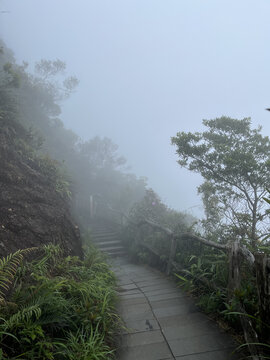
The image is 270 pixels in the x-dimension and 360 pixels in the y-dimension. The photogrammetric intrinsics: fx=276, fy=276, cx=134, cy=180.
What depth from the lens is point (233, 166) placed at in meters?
6.89

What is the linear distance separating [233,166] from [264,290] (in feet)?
15.7

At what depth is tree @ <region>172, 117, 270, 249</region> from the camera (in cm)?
664

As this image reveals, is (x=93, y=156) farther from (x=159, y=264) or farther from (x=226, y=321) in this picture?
(x=226, y=321)

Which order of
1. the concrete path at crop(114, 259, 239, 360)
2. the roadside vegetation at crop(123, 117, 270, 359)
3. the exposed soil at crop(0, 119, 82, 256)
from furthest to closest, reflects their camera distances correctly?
the exposed soil at crop(0, 119, 82, 256) < the roadside vegetation at crop(123, 117, 270, 359) < the concrete path at crop(114, 259, 239, 360)

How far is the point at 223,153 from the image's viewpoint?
7270mm

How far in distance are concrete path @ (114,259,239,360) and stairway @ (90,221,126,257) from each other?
4.58 metres

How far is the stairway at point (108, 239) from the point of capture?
10.4 meters

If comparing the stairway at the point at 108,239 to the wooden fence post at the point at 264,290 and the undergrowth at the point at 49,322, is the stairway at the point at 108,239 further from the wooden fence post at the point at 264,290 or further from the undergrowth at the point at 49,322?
the wooden fence post at the point at 264,290

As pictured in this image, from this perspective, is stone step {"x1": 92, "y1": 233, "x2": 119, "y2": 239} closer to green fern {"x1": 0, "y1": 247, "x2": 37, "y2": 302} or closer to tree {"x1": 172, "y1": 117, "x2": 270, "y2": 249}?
tree {"x1": 172, "y1": 117, "x2": 270, "y2": 249}

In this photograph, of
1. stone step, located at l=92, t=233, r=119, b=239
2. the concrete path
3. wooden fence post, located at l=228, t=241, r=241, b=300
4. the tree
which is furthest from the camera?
stone step, located at l=92, t=233, r=119, b=239

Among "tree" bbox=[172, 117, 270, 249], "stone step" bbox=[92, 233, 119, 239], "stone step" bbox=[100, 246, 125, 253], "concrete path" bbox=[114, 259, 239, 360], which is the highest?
"tree" bbox=[172, 117, 270, 249]

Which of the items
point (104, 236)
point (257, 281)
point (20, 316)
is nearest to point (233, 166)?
point (257, 281)

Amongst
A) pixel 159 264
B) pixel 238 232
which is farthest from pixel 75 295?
pixel 159 264

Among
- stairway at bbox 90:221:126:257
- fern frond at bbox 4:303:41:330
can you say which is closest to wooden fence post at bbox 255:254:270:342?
fern frond at bbox 4:303:41:330
